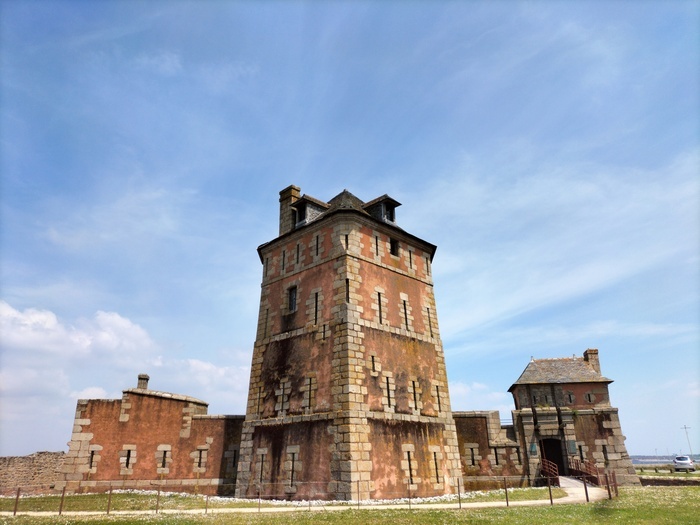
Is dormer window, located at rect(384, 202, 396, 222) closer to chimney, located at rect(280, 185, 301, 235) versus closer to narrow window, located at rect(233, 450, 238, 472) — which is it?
chimney, located at rect(280, 185, 301, 235)

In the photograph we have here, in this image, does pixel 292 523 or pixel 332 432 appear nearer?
pixel 292 523

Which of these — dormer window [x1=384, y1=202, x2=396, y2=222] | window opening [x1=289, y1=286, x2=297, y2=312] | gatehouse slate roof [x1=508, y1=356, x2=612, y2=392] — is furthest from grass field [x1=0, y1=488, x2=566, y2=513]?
dormer window [x1=384, y1=202, x2=396, y2=222]

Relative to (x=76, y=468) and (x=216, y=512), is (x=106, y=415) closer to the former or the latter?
(x=76, y=468)

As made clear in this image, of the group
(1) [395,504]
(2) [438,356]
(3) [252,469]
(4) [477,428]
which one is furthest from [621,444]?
(3) [252,469]

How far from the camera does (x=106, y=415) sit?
22.0 m

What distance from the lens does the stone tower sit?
18.2 m

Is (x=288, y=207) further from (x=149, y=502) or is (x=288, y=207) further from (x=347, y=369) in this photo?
(x=149, y=502)

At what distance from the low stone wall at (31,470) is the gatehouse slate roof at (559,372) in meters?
25.8

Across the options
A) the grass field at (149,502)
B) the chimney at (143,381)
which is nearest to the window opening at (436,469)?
the grass field at (149,502)

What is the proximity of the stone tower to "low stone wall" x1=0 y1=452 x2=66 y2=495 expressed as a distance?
10.1 meters

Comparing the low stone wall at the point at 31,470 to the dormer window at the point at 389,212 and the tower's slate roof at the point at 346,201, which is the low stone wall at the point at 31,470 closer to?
the tower's slate roof at the point at 346,201

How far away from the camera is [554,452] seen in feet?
82.8

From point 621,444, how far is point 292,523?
67.1ft

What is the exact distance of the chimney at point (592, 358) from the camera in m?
31.1
